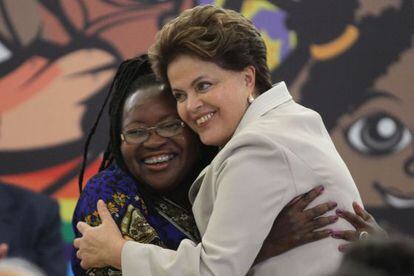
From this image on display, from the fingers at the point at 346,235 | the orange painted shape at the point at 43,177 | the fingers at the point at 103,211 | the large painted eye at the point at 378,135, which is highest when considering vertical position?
the fingers at the point at 346,235

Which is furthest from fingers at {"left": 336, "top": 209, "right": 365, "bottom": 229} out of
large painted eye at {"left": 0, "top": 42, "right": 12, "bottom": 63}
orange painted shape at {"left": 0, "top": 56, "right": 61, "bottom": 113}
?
large painted eye at {"left": 0, "top": 42, "right": 12, "bottom": 63}

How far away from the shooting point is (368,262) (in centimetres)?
77

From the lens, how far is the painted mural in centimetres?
418

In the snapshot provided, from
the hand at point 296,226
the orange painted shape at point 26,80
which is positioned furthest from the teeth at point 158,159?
the orange painted shape at point 26,80

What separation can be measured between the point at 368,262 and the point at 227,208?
3.45 feet

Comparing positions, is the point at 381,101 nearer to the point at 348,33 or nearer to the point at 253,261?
the point at 348,33

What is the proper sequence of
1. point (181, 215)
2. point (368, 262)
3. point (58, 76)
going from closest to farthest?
point (368, 262)
point (181, 215)
point (58, 76)

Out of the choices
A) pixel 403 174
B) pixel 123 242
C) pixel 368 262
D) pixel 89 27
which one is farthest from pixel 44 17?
pixel 368 262

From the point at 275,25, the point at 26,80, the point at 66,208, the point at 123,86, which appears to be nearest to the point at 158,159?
the point at 123,86

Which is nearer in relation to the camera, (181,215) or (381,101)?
(181,215)

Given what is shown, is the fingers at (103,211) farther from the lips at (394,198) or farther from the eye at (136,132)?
the lips at (394,198)

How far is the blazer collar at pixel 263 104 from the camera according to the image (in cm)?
201

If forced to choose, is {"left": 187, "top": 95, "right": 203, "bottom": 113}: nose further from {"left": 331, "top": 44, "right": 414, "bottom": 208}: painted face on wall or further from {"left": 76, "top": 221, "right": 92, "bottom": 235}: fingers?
{"left": 331, "top": 44, "right": 414, "bottom": 208}: painted face on wall

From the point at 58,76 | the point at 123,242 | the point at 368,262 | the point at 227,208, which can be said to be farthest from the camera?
the point at 58,76
